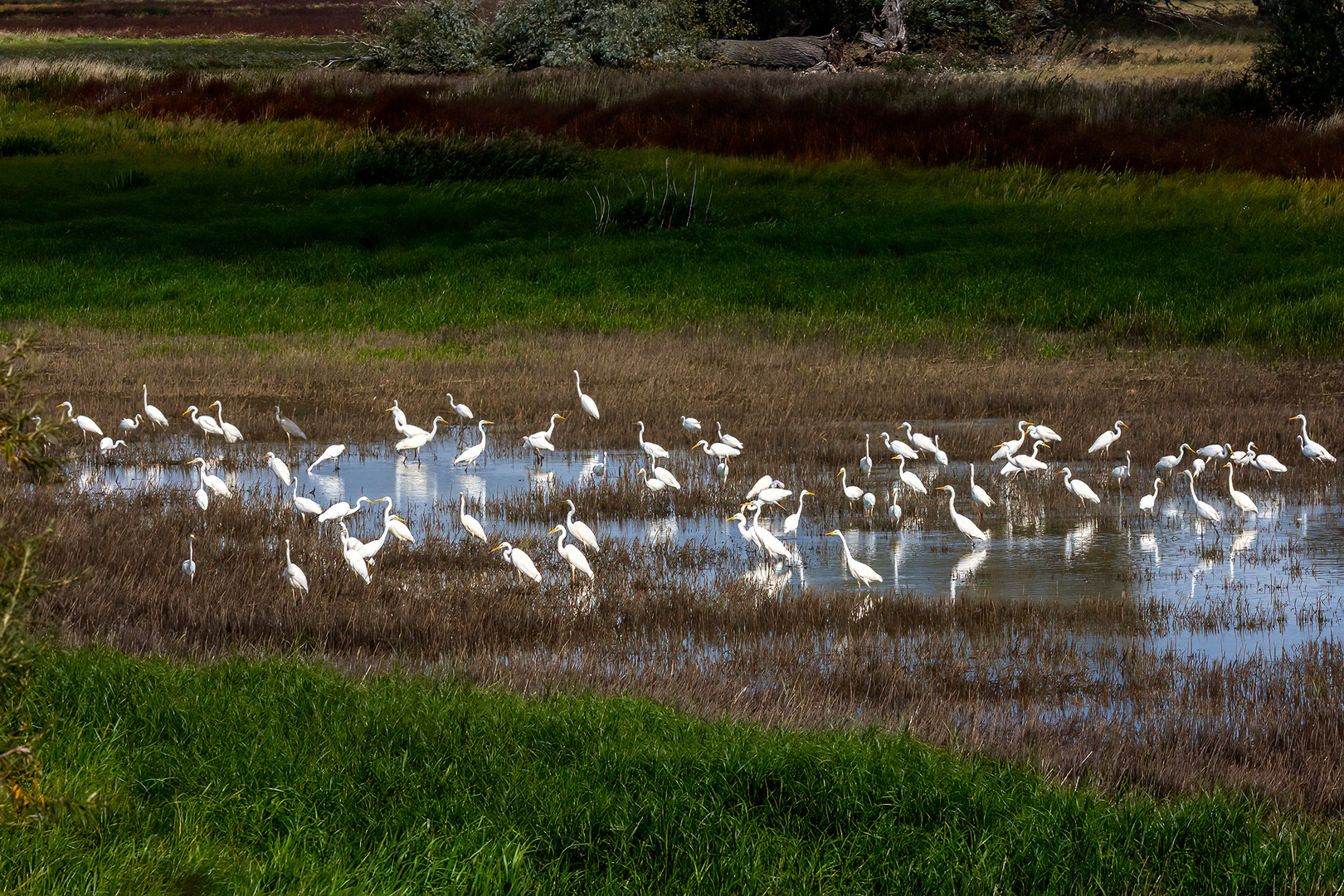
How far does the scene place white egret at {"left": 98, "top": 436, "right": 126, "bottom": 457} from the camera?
47.8 feet

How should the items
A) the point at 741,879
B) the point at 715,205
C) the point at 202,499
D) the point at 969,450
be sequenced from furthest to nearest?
the point at 715,205 → the point at 969,450 → the point at 202,499 → the point at 741,879

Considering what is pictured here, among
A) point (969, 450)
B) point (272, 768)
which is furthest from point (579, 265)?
point (272, 768)

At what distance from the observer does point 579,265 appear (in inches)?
1029

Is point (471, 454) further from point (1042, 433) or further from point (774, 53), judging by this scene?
point (774, 53)

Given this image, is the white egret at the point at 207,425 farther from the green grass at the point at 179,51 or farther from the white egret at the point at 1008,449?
the green grass at the point at 179,51

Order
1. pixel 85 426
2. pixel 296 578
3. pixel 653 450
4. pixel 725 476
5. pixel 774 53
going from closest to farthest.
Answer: pixel 296 578
pixel 725 476
pixel 653 450
pixel 85 426
pixel 774 53

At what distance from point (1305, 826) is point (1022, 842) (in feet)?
3.78

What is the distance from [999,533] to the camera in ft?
38.8

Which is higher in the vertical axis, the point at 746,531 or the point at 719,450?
the point at 746,531

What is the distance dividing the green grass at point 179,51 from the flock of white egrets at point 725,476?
3032cm

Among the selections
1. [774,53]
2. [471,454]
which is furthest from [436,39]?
[471,454]

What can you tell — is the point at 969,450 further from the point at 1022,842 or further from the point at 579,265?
the point at 579,265

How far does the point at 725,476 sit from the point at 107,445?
20.5 ft

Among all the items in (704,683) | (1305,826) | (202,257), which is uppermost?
(1305,826)
